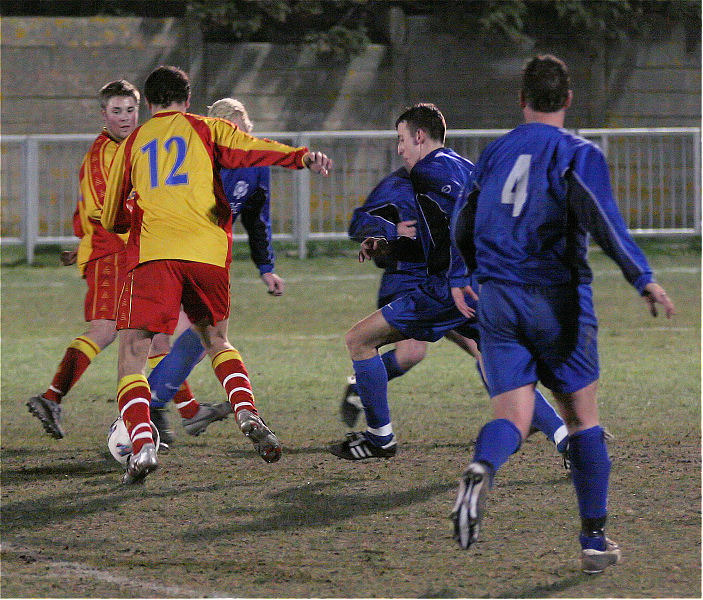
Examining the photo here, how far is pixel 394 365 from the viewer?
23.5 feet

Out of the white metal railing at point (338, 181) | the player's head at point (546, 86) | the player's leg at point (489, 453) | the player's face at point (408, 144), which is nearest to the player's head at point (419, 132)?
the player's face at point (408, 144)

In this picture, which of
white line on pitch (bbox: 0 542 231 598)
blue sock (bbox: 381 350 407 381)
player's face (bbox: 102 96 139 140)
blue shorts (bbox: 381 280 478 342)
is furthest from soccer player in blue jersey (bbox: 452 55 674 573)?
player's face (bbox: 102 96 139 140)

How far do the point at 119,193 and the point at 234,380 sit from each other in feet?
3.31

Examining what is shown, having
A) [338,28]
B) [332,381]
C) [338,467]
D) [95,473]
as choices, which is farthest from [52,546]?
[338,28]

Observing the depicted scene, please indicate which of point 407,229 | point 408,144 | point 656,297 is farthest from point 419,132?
point 656,297

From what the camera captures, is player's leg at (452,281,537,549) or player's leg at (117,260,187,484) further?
player's leg at (117,260,187,484)

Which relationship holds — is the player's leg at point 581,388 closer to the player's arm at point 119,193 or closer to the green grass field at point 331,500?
the green grass field at point 331,500

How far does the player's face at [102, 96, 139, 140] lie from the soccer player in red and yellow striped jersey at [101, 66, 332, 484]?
2.91ft

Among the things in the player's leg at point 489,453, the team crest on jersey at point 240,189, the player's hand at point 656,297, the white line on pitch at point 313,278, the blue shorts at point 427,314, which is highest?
the team crest on jersey at point 240,189

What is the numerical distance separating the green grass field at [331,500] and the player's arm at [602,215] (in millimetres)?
1046

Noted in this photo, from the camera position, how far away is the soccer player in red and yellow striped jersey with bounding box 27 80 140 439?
6.89 metres

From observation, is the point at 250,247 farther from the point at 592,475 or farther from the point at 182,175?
the point at 592,475

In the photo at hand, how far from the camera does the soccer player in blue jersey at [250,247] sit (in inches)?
267

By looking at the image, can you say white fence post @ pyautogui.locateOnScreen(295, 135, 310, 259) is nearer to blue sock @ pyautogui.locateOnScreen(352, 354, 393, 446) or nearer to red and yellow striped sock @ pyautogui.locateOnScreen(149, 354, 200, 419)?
red and yellow striped sock @ pyautogui.locateOnScreen(149, 354, 200, 419)
